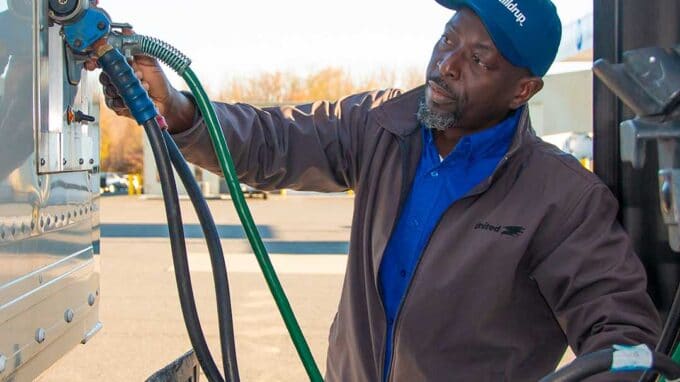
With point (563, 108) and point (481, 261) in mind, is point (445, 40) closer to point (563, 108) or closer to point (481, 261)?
point (481, 261)

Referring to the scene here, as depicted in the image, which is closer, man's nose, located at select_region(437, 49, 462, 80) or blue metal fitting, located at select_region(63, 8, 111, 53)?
blue metal fitting, located at select_region(63, 8, 111, 53)

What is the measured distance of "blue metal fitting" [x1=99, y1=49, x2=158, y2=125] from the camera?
1595 millimetres

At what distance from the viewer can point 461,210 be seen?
1969 millimetres

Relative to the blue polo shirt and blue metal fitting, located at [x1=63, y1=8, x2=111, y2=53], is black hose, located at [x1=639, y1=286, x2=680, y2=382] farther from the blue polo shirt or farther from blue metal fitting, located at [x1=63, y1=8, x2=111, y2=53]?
blue metal fitting, located at [x1=63, y1=8, x2=111, y2=53]

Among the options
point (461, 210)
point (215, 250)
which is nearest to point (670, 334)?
point (461, 210)

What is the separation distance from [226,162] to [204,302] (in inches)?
224

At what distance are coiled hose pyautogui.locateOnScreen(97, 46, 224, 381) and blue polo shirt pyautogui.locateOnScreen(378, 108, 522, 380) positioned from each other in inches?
21.3

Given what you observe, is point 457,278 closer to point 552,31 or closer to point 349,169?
point 349,169

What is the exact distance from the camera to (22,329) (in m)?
1.71

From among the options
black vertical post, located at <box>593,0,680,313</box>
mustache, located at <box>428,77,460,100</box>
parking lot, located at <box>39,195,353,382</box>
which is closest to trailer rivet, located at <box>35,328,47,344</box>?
mustache, located at <box>428,77,460,100</box>

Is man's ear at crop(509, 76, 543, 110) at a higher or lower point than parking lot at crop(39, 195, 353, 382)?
higher

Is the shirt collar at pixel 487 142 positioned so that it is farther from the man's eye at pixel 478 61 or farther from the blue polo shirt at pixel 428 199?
the man's eye at pixel 478 61

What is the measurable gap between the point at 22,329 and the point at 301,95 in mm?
39450

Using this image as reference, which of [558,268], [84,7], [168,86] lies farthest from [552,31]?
[84,7]
